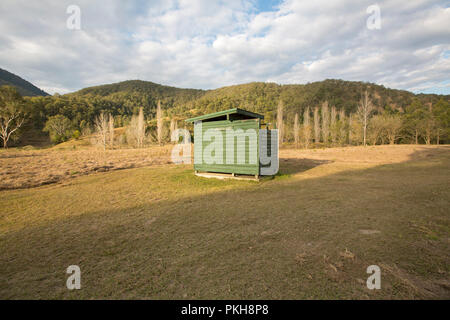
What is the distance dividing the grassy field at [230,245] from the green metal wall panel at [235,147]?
2.96 meters

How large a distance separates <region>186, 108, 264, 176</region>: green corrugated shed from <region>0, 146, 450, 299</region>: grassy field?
9.85 ft

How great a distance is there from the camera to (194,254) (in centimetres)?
348

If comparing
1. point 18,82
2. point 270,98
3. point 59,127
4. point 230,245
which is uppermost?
point 18,82

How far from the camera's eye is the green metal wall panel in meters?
9.80

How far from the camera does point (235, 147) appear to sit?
33.6 ft

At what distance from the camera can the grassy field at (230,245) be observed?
2594mm

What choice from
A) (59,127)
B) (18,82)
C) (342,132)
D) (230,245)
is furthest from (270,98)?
(18,82)

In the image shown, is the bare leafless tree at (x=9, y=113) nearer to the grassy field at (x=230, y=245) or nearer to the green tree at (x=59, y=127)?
the green tree at (x=59, y=127)

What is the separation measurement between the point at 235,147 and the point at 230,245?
688cm

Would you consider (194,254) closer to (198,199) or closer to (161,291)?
(161,291)

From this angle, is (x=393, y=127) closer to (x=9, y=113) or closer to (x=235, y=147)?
(x=235, y=147)

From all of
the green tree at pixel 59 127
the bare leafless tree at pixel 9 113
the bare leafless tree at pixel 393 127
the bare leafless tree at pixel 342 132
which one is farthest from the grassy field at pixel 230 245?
the green tree at pixel 59 127

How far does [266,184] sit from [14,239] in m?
8.45

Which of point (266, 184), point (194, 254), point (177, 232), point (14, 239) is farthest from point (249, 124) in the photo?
point (14, 239)
